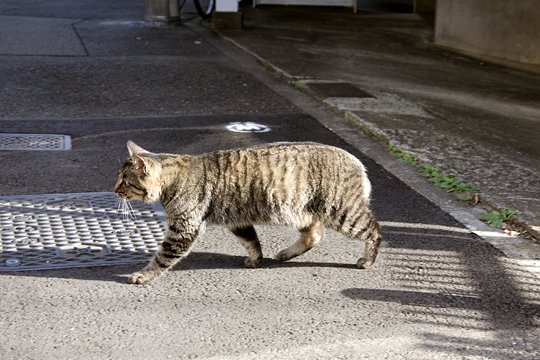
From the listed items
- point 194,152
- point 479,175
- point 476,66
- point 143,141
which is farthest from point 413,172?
point 476,66

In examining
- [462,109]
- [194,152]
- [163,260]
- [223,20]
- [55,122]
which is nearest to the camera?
[163,260]

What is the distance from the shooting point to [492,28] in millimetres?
14758

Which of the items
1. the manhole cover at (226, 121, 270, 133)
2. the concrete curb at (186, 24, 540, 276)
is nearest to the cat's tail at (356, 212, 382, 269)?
the concrete curb at (186, 24, 540, 276)

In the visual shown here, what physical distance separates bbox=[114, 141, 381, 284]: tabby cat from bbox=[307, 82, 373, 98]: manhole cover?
5.03m

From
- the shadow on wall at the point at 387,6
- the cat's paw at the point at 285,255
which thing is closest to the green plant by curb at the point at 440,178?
the cat's paw at the point at 285,255

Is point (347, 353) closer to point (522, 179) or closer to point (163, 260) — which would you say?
point (163, 260)

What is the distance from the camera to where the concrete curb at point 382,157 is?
5461 millimetres

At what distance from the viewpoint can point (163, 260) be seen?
4863 mm

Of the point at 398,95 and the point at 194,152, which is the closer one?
the point at 194,152

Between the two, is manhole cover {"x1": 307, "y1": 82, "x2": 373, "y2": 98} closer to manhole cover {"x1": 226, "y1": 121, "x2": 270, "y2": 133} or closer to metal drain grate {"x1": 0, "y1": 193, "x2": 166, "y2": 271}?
manhole cover {"x1": 226, "y1": 121, "x2": 270, "y2": 133}

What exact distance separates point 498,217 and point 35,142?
4289mm

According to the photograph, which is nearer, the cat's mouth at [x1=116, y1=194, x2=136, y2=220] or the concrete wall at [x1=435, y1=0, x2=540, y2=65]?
the cat's mouth at [x1=116, y1=194, x2=136, y2=220]

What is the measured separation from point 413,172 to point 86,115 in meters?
3.82

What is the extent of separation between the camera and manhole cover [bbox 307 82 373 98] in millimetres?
10086
